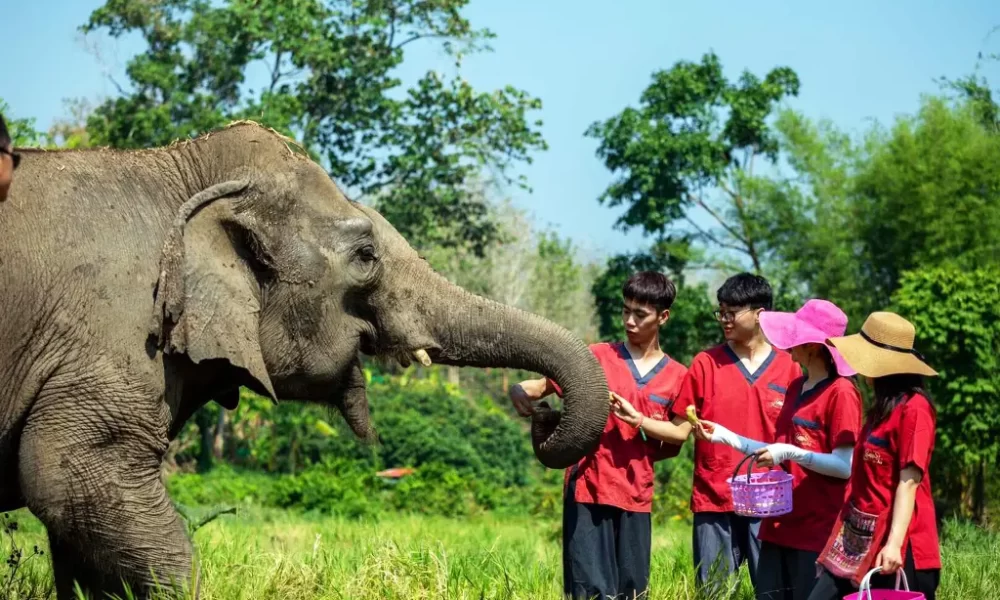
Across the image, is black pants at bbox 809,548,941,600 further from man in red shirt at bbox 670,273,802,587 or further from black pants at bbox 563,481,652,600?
man in red shirt at bbox 670,273,802,587

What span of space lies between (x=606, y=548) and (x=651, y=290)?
4.02 ft

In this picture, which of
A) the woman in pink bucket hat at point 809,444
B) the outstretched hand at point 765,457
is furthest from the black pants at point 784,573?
the outstretched hand at point 765,457

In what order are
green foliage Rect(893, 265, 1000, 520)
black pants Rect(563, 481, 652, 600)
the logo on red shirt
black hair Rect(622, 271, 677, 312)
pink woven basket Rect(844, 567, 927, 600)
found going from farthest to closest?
green foliage Rect(893, 265, 1000, 520)
black hair Rect(622, 271, 677, 312)
black pants Rect(563, 481, 652, 600)
the logo on red shirt
pink woven basket Rect(844, 567, 927, 600)

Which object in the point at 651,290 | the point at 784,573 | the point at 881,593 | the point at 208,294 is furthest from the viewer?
the point at 651,290

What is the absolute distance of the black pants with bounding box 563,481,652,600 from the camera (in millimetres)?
6055

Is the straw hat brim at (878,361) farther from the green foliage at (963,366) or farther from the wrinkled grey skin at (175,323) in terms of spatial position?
the green foliage at (963,366)

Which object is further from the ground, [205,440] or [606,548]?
[205,440]

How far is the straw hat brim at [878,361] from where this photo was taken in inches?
198

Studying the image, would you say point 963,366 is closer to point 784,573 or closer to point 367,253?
point 784,573

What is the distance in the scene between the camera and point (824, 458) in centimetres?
553

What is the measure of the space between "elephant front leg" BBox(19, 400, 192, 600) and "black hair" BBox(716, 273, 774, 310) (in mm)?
2904

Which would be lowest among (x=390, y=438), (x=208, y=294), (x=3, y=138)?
(x=390, y=438)

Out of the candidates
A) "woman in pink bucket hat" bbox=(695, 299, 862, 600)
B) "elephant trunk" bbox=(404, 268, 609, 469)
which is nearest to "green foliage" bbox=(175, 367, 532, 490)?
"elephant trunk" bbox=(404, 268, 609, 469)

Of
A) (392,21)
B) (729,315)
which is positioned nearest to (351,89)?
(392,21)
